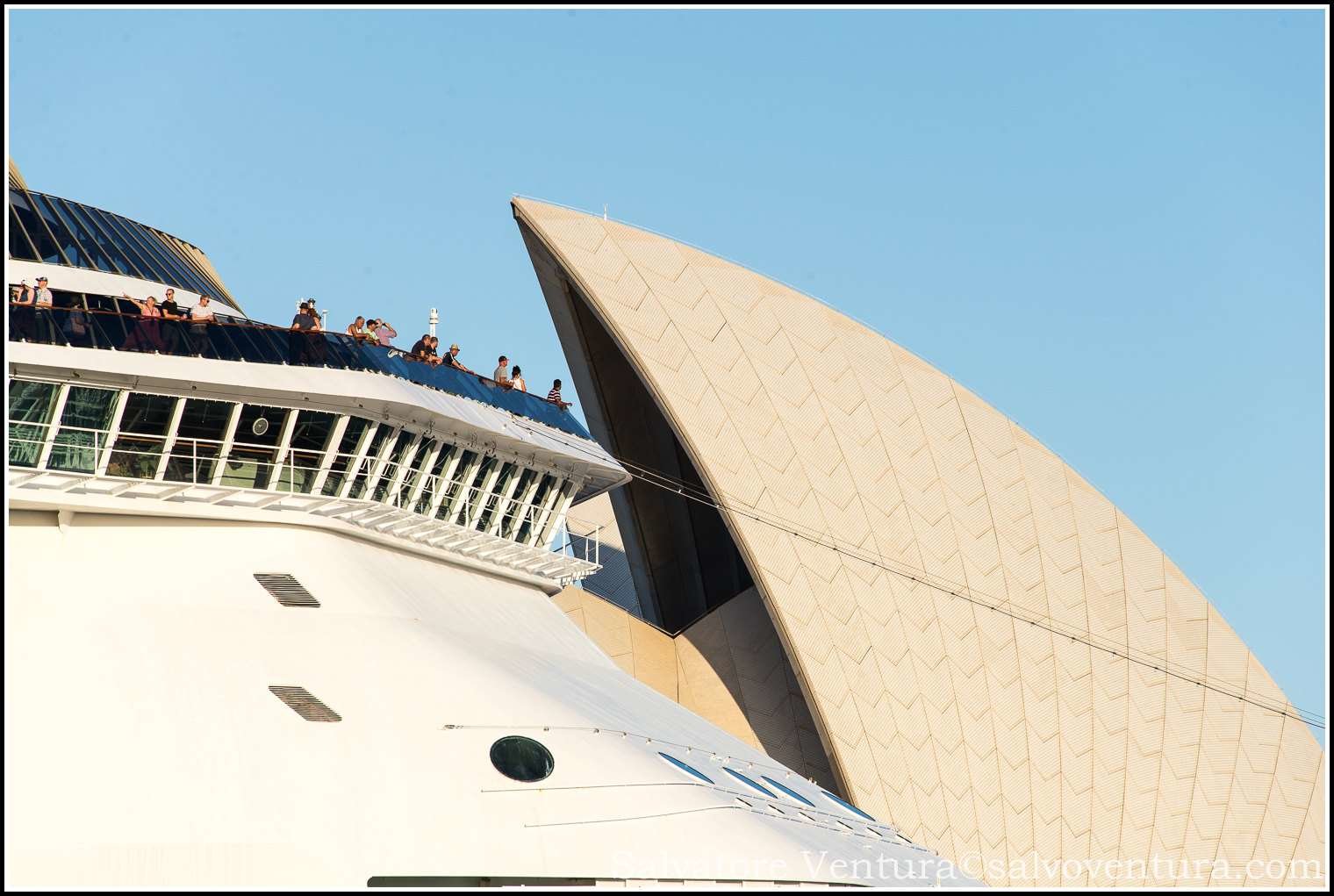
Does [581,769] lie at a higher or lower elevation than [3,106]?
lower

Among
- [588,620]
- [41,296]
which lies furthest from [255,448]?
[588,620]

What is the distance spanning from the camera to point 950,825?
35.2 m

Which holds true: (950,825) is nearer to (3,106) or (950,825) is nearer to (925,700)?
(925,700)

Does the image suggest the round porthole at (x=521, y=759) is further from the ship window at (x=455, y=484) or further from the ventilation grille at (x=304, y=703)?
the ship window at (x=455, y=484)

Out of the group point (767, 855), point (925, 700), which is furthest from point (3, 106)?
point (925, 700)

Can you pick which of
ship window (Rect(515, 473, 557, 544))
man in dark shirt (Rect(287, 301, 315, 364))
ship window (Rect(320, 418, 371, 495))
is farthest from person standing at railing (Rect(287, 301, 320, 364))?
ship window (Rect(515, 473, 557, 544))

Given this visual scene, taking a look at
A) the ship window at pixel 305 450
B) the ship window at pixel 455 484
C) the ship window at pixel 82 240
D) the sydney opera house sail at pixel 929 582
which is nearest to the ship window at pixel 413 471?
the ship window at pixel 455 484

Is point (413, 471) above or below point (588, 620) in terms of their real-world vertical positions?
above

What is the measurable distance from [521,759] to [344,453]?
224 inches

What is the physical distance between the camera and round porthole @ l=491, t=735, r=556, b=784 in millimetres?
18375

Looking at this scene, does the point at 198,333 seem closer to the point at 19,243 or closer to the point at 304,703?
the point at 19,243

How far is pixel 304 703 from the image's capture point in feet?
60.8

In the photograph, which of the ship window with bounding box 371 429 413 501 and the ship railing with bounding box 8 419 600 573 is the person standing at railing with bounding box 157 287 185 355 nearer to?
the ship railing with bounding box 8 419 600 573

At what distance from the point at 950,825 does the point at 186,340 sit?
20.2 m
